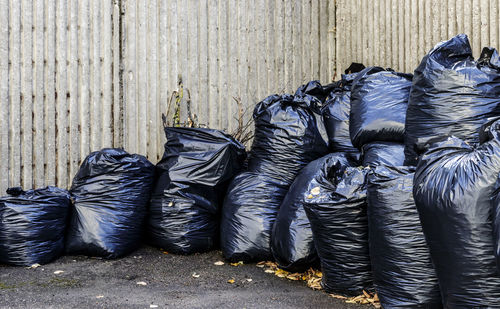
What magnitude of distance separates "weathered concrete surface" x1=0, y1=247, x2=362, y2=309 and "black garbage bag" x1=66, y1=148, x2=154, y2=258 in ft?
0.38

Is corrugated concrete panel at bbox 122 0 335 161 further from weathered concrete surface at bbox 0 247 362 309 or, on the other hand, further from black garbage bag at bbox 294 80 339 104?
weathered concrete surface at bbox 0 247 362 309

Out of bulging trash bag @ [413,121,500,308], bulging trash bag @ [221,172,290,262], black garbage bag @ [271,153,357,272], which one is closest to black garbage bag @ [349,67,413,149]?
black garbage bag @ [271,153,357,272]

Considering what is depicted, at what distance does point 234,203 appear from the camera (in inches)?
154

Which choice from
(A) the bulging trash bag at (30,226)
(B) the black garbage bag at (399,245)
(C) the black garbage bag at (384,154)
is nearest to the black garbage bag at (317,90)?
(C) the black garbage bag at (384,154)

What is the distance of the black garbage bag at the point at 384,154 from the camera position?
125 inches

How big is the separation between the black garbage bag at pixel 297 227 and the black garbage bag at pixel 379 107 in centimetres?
23

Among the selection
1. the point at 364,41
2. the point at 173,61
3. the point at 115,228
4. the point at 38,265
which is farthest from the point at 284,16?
the point at 38,265

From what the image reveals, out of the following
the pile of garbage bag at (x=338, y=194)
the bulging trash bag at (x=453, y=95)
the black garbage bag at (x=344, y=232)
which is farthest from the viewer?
the black garbage bag at (x=344, y=232)

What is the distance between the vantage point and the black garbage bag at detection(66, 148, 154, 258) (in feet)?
12.4

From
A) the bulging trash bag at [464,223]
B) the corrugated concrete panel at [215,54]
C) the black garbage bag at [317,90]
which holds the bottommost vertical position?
the bulging trash bag at [464,223]

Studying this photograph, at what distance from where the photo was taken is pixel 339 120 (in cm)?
402

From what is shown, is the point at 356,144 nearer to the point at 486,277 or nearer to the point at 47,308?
the point at 486,277

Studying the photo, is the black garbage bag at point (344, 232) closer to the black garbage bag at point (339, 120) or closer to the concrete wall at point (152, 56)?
the black garbage bag at point (339, 120)

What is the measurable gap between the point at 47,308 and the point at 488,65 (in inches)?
104
